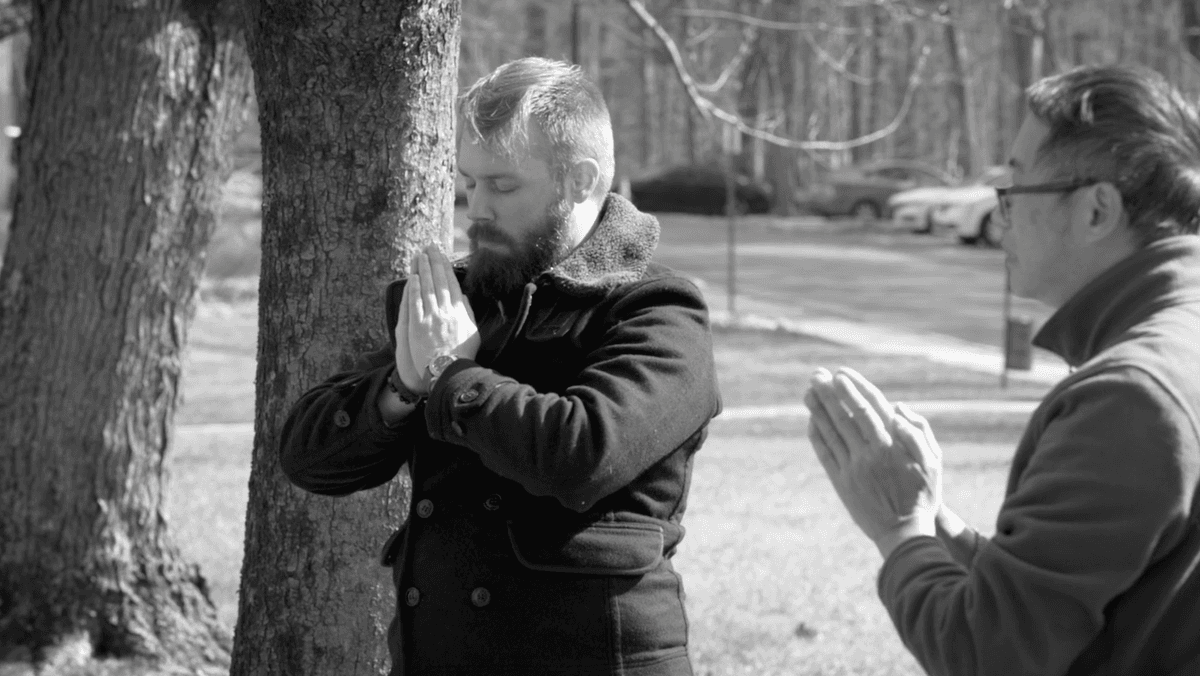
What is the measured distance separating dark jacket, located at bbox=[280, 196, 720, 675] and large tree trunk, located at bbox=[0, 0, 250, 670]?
2734 mm

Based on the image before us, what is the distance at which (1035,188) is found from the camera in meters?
2.09

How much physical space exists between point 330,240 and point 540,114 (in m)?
1.05

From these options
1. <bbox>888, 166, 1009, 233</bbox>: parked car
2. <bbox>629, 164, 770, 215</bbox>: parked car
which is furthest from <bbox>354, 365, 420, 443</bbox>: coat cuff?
<bbox>629, 164, 770, 215</bbox>: parked car

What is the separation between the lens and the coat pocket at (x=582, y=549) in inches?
102

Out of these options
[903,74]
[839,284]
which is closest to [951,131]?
[903,74]

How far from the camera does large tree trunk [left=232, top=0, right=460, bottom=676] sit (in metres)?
3.58

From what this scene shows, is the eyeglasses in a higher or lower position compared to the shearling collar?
higher

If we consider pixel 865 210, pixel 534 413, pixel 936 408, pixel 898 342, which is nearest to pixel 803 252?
pixel 865 210

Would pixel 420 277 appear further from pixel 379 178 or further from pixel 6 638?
pixel 6 638

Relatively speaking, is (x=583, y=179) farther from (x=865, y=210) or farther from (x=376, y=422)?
(x=865, y=210)

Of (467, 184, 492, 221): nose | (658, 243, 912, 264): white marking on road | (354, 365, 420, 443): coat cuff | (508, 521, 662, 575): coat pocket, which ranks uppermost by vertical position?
(467, 184, 492, 221): nose

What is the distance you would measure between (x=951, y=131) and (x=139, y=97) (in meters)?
53.7

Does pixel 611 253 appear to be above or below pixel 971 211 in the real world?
above

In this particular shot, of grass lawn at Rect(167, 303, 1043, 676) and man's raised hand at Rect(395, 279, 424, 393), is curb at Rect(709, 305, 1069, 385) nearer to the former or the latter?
grass lawn at Rect(167, 303, 1043, 676)
